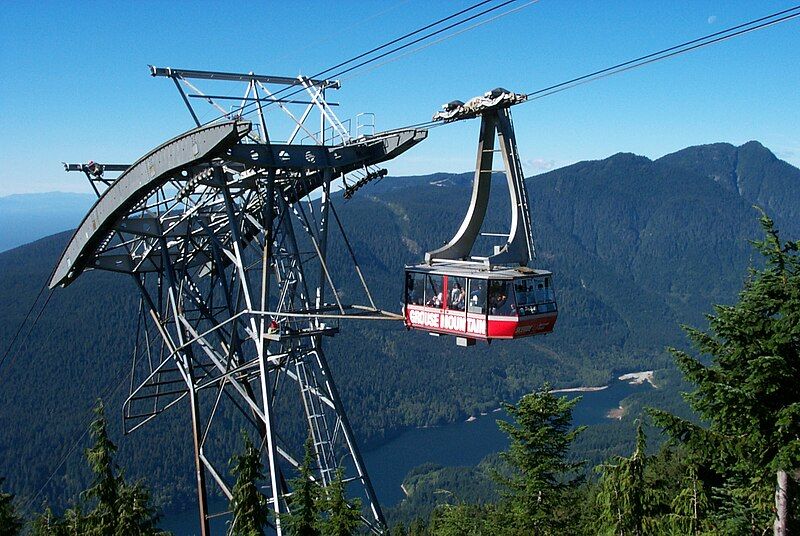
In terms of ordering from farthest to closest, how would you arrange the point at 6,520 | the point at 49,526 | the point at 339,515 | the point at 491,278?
the point at 49,526 < the point at 6,520 < the point at 491,278 < the point at 339,515

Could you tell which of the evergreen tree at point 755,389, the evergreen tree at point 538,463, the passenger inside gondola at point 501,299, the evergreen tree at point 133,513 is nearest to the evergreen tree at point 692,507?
the evergreen tree at point 755,389

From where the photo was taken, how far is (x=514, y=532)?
21.9 metres

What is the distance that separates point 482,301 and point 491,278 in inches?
41.2

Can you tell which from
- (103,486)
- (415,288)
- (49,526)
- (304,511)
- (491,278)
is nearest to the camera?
(304,511)

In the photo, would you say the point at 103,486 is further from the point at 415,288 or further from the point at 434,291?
the point at 434,291

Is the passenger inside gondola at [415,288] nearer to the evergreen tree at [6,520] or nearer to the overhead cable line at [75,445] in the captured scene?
the overhead cable line at [75,445]

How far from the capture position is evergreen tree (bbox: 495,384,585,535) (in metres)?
21.9

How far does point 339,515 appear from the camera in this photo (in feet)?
52.7

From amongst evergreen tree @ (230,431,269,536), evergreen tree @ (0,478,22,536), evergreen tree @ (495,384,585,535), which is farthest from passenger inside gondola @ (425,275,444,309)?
evergreen tree @ (0,478,22,536)

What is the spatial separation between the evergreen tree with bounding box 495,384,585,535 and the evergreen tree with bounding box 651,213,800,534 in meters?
5.83

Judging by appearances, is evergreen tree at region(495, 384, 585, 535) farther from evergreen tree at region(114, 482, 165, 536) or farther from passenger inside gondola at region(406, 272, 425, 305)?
evergreen tree at region(114, 482, 165, 536)

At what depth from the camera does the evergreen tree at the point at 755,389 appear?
14930 millimetres

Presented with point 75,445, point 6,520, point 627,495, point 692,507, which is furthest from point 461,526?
point 75,445

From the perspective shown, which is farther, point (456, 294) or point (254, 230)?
point (254, 230)
